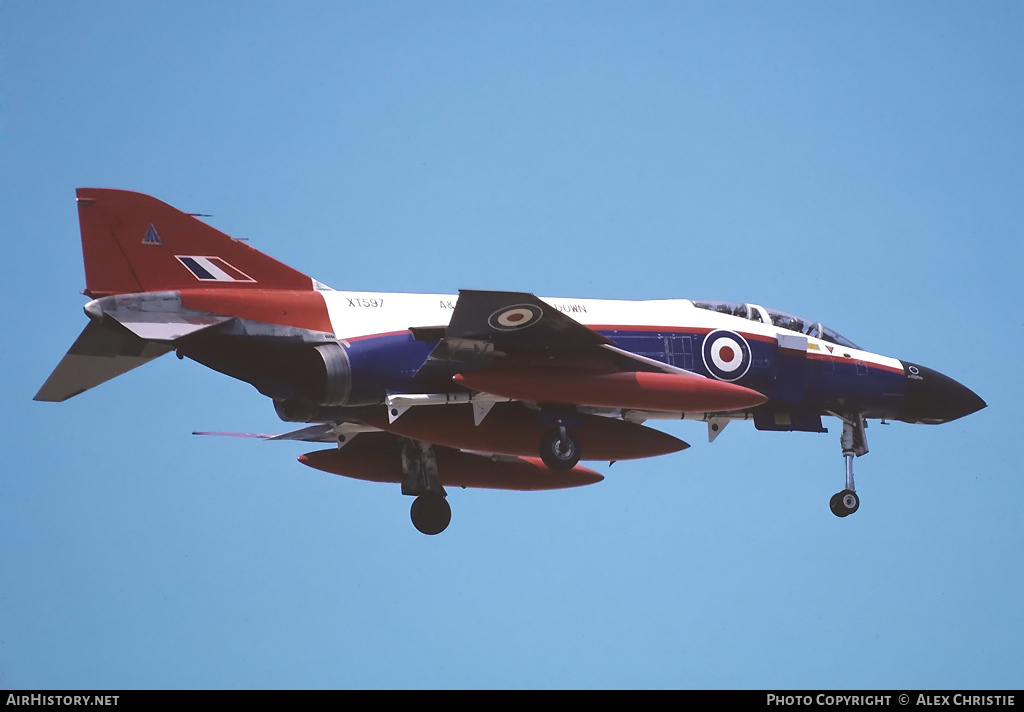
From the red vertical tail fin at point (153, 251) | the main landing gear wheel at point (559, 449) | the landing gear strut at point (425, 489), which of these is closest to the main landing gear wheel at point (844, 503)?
the main landing gear wheel at point (559, 449)

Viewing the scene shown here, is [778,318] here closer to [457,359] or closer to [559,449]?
[559,449]

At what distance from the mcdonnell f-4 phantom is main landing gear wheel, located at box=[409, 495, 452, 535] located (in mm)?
27

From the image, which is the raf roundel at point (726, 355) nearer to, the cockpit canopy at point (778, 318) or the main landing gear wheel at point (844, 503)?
the cockpit canopy at point (778, 318)

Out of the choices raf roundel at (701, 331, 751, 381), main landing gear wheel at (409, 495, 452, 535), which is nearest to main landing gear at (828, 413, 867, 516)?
raf roundel at (701, 331, 751, 381)

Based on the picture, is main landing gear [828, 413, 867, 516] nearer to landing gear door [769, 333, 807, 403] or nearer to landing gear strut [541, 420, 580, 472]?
landing gear door [769, 333, 807, 403]

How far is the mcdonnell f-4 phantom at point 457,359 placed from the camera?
2108cm

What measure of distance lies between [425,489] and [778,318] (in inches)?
287

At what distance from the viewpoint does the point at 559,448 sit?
907 inches

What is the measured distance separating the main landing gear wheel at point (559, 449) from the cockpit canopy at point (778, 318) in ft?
12.4

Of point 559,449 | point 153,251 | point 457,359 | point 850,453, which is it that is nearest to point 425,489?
point 559,449

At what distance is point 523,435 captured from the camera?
2375 cm
